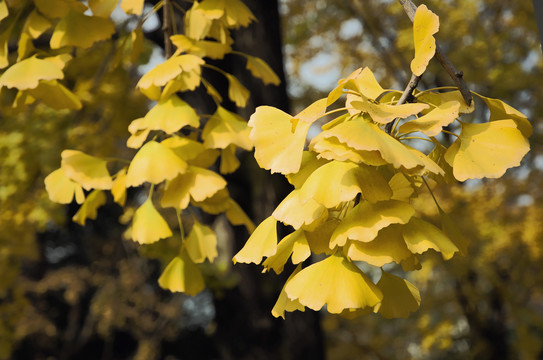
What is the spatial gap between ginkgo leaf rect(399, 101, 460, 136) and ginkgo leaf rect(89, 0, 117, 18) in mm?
857

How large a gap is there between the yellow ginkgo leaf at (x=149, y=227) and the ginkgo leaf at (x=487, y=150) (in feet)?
2.11

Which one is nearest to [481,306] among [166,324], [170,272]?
[166,324]

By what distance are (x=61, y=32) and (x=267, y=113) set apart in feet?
2.49

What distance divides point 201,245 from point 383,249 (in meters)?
0.69

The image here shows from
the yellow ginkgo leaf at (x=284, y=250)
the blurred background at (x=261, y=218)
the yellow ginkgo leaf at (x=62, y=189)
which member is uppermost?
the yellow ginkgo leaf at (x=284, y=250)

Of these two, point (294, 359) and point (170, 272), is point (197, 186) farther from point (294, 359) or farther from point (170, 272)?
point (294, 359)

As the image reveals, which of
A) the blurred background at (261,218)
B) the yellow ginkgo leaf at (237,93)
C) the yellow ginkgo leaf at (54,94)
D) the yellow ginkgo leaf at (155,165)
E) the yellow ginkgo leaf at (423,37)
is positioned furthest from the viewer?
the blurred background at (261,218)

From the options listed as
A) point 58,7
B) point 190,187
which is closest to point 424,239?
point 190,187

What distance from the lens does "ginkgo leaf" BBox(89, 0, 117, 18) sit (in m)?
1.33

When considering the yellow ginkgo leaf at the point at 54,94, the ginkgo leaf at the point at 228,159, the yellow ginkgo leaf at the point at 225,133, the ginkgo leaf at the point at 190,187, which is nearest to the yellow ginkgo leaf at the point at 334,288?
the ginkgo leaf at the point at 190,187

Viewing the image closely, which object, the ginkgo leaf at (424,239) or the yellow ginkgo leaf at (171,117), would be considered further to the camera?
the yellow ginkgo leaf at (171,117)

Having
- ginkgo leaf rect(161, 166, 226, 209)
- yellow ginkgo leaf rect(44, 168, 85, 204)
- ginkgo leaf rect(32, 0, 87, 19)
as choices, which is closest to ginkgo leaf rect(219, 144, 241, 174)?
ginkgo leaf rect(161, 166, 226, 209)

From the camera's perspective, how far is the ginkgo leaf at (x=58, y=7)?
133 cm

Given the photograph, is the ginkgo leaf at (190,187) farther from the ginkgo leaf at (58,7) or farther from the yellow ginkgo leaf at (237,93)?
the ginkgo leaf at (58,7)
